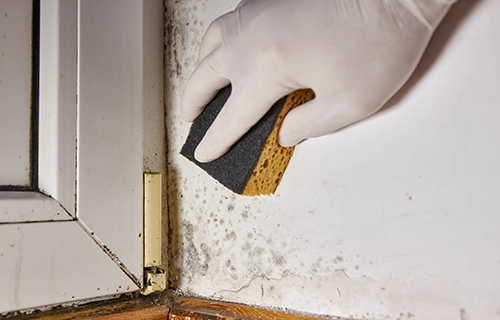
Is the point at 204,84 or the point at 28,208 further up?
the point at 204,84

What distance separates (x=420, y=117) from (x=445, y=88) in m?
0.06

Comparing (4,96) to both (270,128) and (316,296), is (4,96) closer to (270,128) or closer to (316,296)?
(270,128)

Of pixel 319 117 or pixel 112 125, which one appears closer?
pixel 319 117

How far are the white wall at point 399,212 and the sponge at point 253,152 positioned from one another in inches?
2.0

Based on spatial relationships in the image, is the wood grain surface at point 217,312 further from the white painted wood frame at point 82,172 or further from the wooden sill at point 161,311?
the white painted wood frame at point 82,172

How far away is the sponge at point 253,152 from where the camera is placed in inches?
29.8

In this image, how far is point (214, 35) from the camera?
82cm

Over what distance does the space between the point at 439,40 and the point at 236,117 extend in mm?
349

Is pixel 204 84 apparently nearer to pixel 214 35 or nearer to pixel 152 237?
pixel 214 35

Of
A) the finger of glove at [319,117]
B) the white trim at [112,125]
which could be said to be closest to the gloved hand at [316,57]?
the finger of glove at [319,117]

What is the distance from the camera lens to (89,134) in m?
0.92

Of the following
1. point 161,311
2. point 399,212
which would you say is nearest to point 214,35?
point 399,212

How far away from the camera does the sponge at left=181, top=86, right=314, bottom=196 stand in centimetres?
76

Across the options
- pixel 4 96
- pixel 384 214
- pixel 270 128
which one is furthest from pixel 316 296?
pixel 4 96
